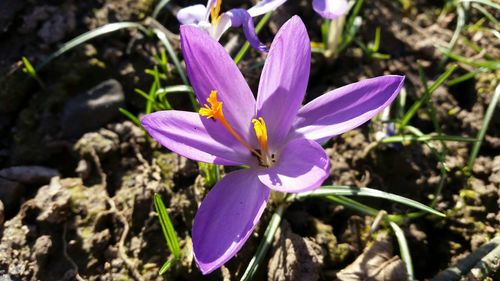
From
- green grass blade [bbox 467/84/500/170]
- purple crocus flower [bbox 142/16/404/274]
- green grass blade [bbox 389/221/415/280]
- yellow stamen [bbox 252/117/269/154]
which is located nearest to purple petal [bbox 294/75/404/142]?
purple crocus flower [bbox 142/16/404/274]

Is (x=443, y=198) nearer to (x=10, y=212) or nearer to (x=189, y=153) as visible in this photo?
(x=189, y=153)

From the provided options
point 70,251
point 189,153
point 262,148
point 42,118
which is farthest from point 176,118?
point 42,118

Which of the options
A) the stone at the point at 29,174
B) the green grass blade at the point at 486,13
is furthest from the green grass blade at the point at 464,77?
the stone at the point at 29,174

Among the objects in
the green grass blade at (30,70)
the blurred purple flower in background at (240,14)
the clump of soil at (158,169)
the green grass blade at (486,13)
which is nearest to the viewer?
the blurred purple flower in background at (240,14)

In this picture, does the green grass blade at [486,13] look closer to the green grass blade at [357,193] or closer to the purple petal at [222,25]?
the green grass blade at [357,193]

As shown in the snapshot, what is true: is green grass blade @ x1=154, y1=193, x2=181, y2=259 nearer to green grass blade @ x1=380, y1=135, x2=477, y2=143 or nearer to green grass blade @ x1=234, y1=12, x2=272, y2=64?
green grass blade @ x1=234, y1=12, x2=272, y2=64

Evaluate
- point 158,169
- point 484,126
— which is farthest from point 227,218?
point 484,126
